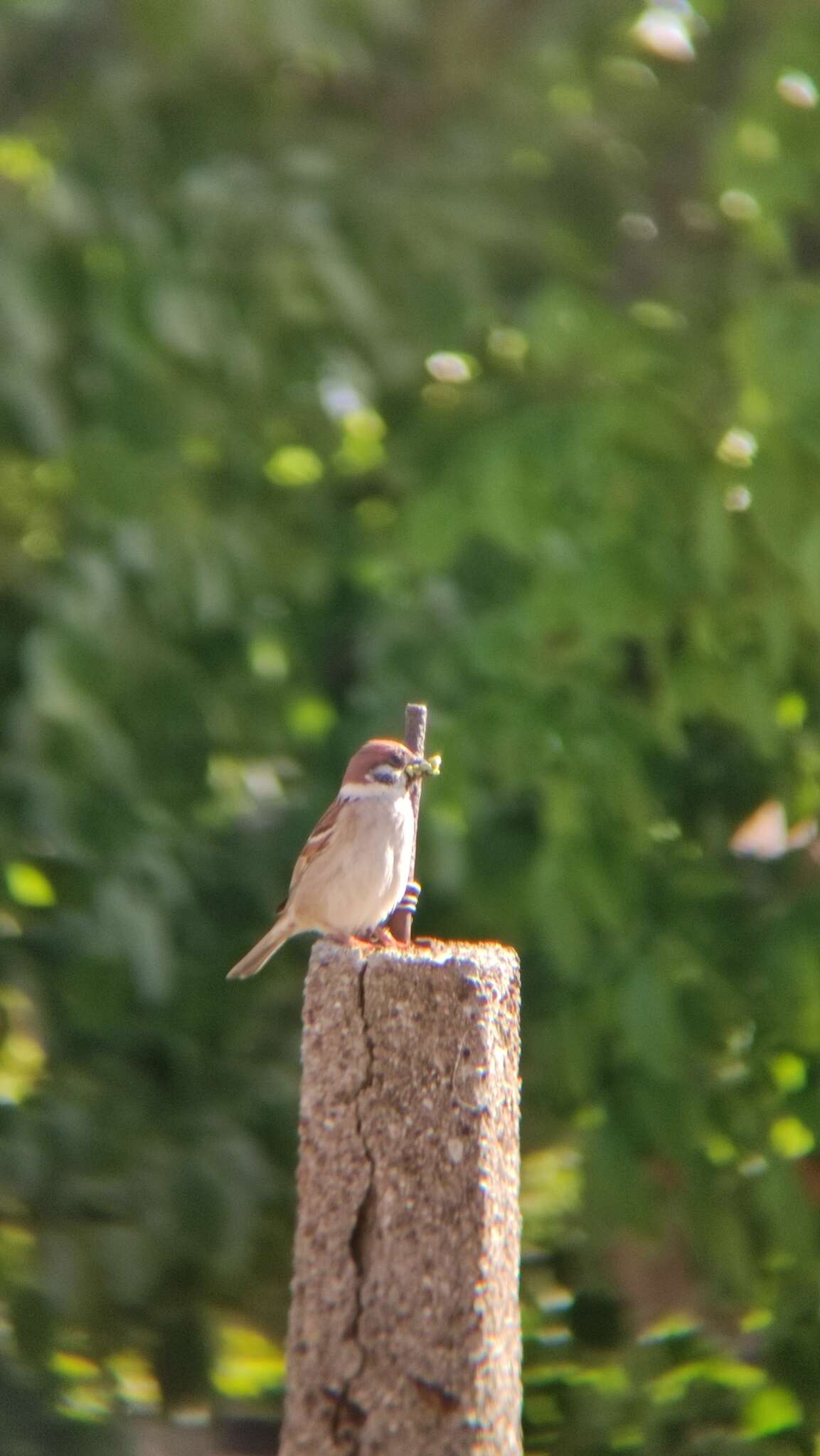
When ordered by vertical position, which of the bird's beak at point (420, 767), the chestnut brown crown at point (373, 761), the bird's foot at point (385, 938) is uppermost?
the chestnut brown crown at point (373, 761)

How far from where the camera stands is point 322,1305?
6.73 feet

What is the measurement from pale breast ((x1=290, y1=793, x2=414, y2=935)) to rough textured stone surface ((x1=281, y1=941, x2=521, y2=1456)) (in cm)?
109

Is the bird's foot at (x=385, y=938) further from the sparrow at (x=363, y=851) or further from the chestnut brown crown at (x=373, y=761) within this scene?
the chestnut brown crown at (x=373, y=761)

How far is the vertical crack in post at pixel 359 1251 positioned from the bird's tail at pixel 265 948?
1529 millimetres

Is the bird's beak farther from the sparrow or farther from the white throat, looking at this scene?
the white throat

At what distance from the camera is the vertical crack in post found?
2000mm

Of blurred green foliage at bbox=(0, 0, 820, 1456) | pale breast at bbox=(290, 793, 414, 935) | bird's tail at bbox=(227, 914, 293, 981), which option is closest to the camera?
pale breast at bbox=(290, 793, 414, 935)

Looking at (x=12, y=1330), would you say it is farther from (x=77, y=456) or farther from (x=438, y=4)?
(x=438, y=4)

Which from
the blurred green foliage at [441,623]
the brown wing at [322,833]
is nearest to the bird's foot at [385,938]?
the brown wing at [322,833]

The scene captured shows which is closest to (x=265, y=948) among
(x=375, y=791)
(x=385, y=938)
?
(x=375, y=791)

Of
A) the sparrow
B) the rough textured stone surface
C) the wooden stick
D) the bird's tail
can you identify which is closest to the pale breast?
the sparrow

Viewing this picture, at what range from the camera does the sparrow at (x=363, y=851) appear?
10.6 feet

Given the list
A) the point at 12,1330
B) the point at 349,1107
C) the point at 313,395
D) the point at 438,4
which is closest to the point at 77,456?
the point at 313,395

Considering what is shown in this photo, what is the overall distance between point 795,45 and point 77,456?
196 cm
